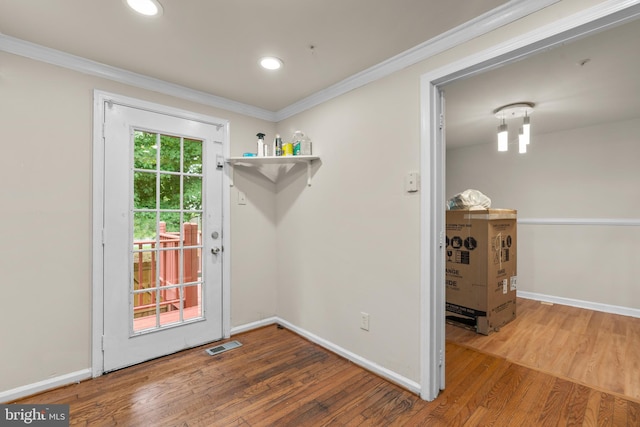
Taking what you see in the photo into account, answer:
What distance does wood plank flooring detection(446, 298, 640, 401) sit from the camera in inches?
86.7

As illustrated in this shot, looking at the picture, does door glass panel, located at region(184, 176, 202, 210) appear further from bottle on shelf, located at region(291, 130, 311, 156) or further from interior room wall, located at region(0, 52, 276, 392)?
bottle on shelf, located at region(291, 130, 311, 156)

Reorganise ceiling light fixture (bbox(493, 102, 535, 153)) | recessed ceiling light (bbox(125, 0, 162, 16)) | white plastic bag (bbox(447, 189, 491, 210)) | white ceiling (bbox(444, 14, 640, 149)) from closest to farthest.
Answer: recessed ceiling light (bbox(125, 0, 162, 16)) → white ceiling (bbox(444, 14, 640, 149)) → ceiling light fixture (bbox(493, 102, 535, 153)) → white plastic bag (bbox(447, 189, 491, 210))

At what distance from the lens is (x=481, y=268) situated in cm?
303

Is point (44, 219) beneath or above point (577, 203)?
beneath

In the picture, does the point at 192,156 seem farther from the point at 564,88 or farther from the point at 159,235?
the point at 564,88

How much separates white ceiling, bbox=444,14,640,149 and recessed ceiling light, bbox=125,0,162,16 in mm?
1786

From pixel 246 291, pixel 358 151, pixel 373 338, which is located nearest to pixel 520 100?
pixel 358 151

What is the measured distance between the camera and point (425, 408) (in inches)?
71.9

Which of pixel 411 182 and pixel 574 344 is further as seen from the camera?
pixel 574 344

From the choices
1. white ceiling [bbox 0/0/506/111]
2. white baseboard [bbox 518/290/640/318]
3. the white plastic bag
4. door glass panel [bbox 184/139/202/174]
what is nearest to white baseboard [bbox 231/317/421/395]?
door glass panel [bbox 184/139/202/174]

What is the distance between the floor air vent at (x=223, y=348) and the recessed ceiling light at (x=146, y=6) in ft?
8.09

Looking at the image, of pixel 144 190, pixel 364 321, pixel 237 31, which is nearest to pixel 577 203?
pixel 364 321

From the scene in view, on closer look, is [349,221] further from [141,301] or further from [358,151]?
[141,301]

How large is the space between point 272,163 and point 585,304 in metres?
4.31
